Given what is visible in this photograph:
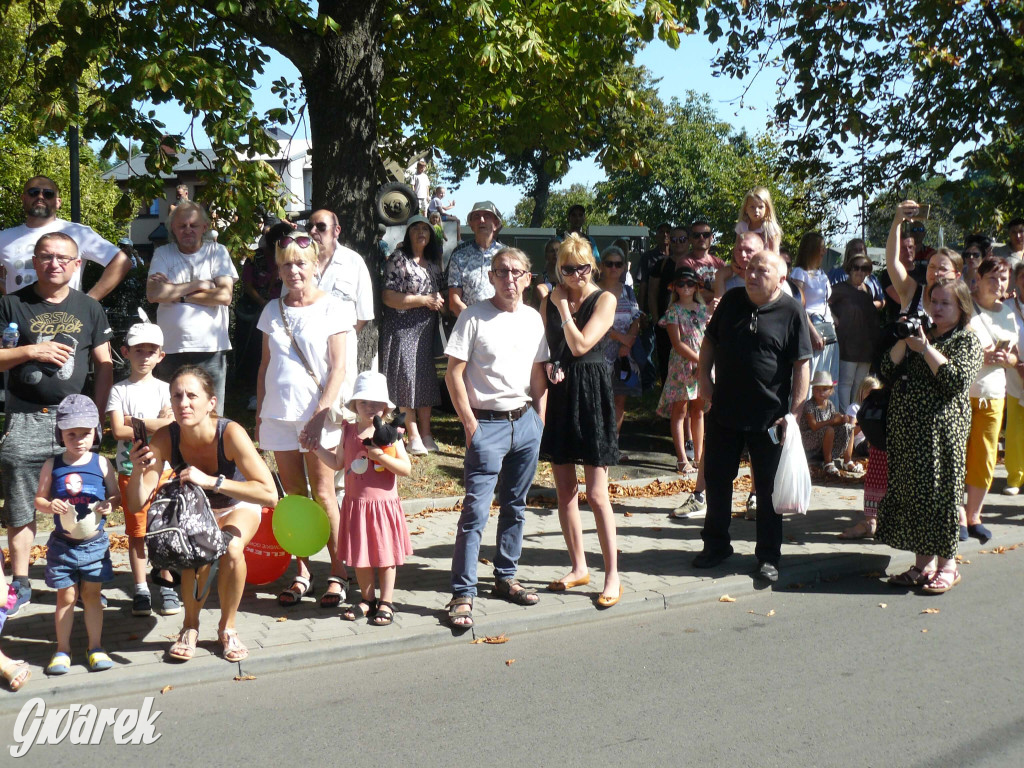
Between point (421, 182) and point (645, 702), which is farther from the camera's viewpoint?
point (421, 182)

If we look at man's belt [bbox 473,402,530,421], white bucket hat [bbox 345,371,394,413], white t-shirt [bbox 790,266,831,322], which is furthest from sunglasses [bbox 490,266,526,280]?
white t-shirt [bbox 790,266,831,322]

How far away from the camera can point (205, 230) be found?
693 centimetres

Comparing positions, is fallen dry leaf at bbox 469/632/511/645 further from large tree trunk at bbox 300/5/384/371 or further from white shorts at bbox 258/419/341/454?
large tree trunk at bbox 300/5/384/371

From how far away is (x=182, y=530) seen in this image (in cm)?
482

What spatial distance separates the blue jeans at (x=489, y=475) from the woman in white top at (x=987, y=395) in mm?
3890

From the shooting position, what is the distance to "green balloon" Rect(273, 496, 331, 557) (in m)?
5.46

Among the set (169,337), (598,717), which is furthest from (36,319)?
(598,717)

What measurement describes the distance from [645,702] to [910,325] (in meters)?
3.03

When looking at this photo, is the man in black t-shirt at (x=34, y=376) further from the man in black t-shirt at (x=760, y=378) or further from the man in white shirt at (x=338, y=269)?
the man in black t-shirt at (x=760, y=378)

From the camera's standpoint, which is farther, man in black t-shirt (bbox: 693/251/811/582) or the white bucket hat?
man in black t-shirt (bbox: 693/251/811/582)

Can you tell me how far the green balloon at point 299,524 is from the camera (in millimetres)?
5465

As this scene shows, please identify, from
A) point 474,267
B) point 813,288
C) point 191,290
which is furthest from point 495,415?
point 813,288

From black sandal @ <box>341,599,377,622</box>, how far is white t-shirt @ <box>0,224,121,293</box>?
2.76m

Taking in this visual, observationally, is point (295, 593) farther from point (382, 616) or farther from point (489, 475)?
point (489, 475)
